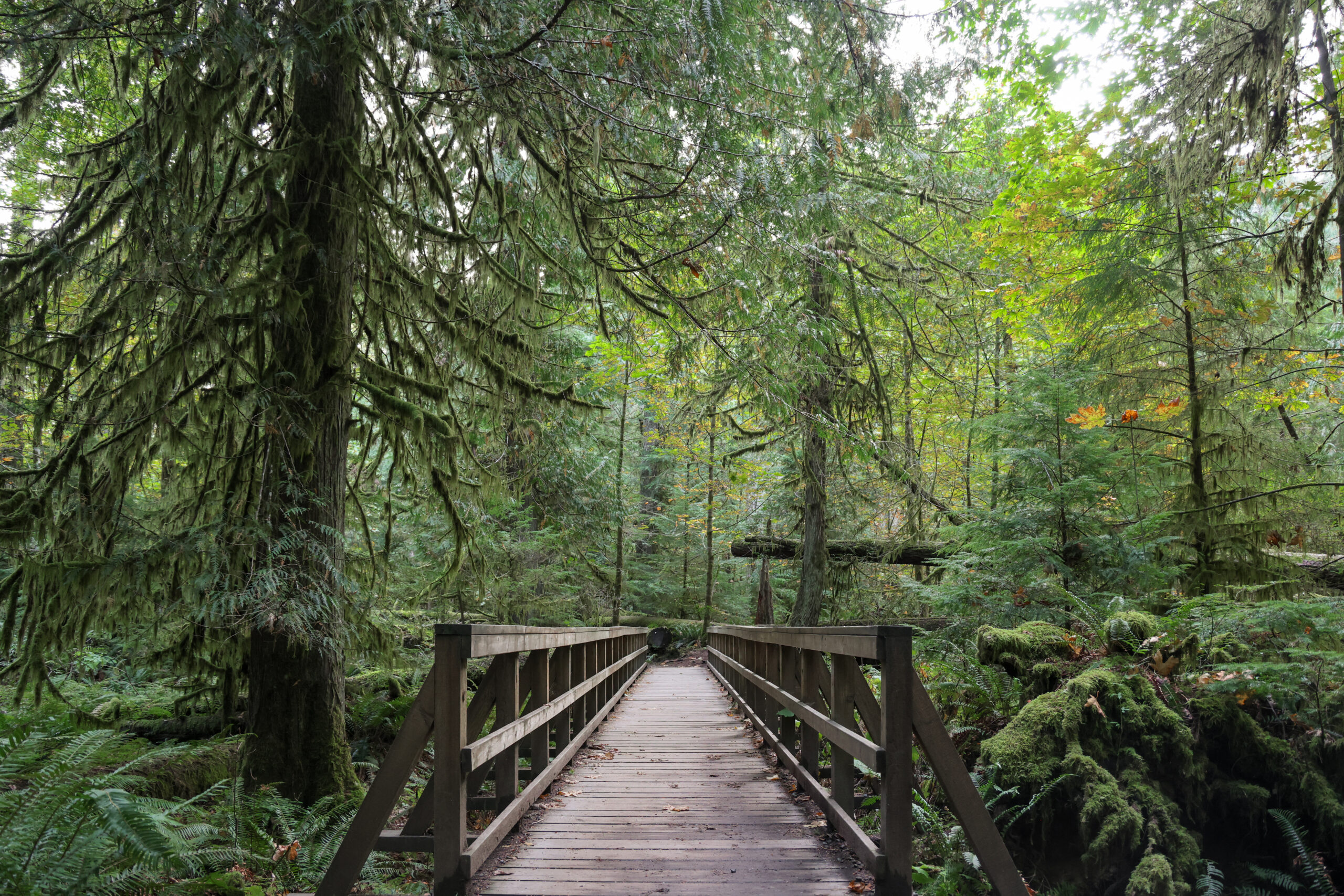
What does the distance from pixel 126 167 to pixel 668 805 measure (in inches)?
209

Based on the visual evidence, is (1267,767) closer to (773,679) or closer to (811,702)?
(811,702)

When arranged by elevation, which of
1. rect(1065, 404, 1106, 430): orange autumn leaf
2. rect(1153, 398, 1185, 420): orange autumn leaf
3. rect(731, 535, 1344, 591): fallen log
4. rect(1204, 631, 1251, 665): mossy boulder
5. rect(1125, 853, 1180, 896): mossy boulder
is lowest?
rect(1125, 853, 1180, 896): mossy boulder

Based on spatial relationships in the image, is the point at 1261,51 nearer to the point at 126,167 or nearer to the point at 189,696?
the point at 126,167

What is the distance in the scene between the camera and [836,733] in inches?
151

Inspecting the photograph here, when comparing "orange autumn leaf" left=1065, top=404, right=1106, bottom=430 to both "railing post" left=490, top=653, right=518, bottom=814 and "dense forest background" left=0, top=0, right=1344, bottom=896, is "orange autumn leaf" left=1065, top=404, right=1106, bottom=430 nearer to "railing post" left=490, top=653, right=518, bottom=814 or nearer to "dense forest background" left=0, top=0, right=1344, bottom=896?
"dense forest background" left=0, top=0, right=1344, bottom=896

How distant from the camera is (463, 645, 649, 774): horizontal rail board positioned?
3.08 meters

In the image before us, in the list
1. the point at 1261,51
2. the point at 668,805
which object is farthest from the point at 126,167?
the point at 1261,51

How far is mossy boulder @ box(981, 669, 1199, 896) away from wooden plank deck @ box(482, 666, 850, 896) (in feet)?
4.60

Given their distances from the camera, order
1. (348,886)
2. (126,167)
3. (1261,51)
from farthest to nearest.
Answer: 1. (1261,51)
2. (126,167)
3. (348,886)

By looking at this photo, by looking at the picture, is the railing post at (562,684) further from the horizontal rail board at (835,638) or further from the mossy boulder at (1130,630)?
the mossy boulder at (1130,630)

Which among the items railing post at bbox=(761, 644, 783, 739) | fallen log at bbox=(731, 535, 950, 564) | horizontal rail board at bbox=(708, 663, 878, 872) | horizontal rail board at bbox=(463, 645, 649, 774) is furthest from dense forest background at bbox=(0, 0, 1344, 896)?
fallen log at bbox=(731, 535, 950, 564)

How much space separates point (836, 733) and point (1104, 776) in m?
1.64

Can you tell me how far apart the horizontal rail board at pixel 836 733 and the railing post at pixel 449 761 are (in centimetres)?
178

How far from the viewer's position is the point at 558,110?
5191 millimetres
